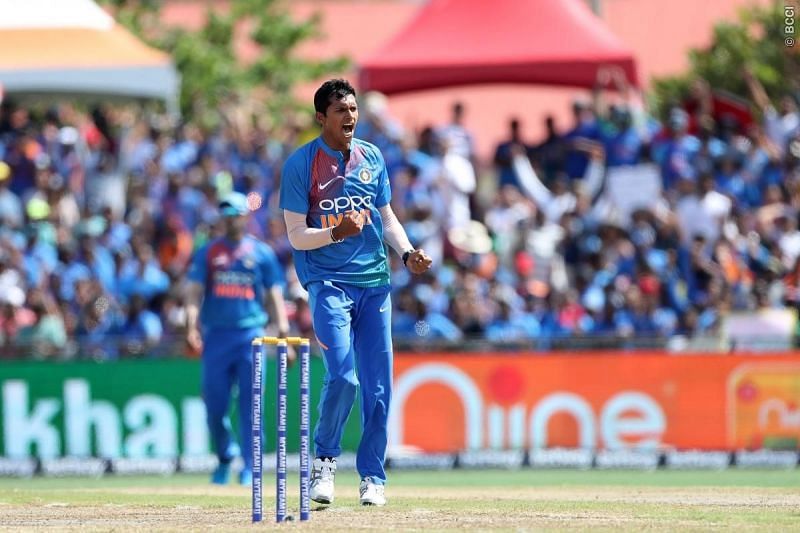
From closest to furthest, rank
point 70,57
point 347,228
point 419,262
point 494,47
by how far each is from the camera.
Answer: point 347,228, point 419,262, point 494,47, point 70,57


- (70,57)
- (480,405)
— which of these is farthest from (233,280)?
(70,57)

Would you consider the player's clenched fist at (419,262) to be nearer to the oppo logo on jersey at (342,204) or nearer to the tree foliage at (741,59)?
the oppo logo on jersey at (342,204)

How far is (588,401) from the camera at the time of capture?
19219mm

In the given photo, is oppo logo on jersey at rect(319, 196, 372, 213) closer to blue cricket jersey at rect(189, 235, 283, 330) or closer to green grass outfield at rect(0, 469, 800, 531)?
green grass outfield at rect(0, 469, 800, 531)

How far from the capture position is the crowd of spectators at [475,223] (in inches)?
784

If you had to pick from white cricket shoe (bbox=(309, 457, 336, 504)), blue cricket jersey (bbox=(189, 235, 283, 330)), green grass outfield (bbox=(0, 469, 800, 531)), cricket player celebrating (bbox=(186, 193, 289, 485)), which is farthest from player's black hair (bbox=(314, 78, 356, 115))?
blue cricket jersey (bbox=(189, 235, 283, 330))

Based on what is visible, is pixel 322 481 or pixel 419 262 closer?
pixel 419 262

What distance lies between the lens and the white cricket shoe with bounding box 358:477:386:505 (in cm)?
1093

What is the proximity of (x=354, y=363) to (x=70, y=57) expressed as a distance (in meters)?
14.7

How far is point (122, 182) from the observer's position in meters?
24.6

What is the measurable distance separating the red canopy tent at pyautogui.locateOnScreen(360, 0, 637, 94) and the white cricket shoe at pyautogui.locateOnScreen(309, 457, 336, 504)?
13.4 m

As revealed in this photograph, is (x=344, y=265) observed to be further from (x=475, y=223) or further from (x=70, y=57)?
(x=70, y=57)

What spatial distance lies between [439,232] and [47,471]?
6211 mm

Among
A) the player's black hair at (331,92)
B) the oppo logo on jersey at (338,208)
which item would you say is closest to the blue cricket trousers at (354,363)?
the oppo logo on jersey at (338,208)
